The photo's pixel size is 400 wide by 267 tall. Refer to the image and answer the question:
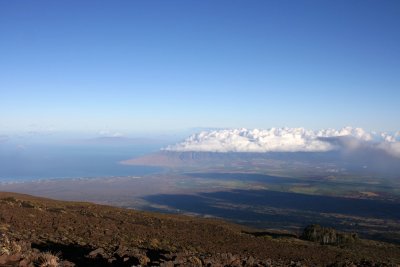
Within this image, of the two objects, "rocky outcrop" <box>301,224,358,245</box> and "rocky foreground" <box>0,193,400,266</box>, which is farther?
"rocky outcrop" <box>301,224,358,245</box>

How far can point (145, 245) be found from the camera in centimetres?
2086

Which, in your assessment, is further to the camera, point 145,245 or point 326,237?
point 326,237

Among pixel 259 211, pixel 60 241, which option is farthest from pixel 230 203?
pixel 60 241

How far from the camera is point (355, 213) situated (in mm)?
156625

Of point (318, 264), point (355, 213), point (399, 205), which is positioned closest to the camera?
point (318, 264)

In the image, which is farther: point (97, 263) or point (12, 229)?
point (12, 229)

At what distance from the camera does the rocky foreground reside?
13469 millimetres

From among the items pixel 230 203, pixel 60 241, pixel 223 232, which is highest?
pixel 60 241

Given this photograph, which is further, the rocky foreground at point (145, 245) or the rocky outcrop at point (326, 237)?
the rocky outcrop at point (326, 237)

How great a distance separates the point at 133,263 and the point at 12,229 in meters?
9.86

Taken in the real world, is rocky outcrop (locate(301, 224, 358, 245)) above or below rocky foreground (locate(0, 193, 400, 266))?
below

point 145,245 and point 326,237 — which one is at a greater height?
point 145,245

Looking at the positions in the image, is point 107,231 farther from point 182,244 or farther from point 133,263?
point 133,263

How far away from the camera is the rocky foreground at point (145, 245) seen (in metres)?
13.5
